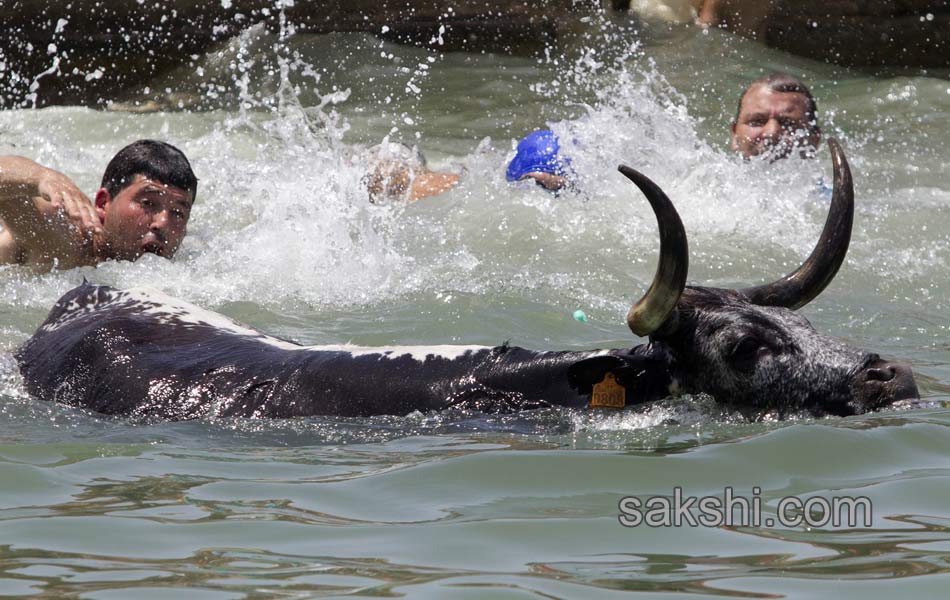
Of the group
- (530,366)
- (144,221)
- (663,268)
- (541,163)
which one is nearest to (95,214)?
(144,221)

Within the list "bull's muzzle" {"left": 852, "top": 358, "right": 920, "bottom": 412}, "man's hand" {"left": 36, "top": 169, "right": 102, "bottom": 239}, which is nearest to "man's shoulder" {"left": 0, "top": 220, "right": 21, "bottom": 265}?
"man's hand" {"left": 36, "top": 169, "right": 102, "bottom": 239}

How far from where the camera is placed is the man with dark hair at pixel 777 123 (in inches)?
391

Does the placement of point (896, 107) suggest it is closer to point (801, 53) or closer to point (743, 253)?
point (801, 53)

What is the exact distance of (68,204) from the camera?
7.97 m

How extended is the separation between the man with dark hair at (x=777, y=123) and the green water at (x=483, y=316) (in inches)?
8.8

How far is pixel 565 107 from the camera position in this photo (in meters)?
13.4

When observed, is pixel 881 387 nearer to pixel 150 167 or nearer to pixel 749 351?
pixel 749 351

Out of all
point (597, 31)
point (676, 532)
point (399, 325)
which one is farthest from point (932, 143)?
point (676, 532)

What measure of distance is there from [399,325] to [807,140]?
14.2ft

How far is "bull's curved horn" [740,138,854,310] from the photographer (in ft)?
15.9

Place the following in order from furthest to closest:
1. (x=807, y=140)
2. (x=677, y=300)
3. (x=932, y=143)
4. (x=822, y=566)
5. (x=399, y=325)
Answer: (x=932, y=143), (x=807, y=140), (x=399, y=325), (x=677, y=300), (x=822, y=566)

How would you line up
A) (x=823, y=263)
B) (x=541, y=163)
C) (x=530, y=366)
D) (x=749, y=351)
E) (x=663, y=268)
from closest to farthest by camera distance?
(x=663, y=268) < (x=749, y=351) < (x=530, y=366) < (x=823, y=263) < (x=541, y=163)

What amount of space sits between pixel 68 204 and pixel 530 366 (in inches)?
161

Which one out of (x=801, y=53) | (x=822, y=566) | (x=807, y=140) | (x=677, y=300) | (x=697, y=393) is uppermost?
(x=801, y=53)
